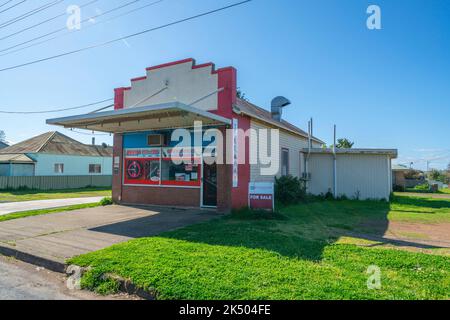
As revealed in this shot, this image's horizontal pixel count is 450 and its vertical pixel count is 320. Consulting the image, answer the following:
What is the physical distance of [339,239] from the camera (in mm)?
6844

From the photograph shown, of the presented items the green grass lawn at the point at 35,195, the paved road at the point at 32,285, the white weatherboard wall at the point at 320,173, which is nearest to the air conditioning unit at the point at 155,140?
the paved road at the point at 32,285

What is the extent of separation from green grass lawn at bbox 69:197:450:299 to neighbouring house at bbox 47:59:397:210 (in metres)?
4.00

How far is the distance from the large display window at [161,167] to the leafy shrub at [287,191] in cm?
432

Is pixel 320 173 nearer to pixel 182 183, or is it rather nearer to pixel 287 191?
pixel 287 191

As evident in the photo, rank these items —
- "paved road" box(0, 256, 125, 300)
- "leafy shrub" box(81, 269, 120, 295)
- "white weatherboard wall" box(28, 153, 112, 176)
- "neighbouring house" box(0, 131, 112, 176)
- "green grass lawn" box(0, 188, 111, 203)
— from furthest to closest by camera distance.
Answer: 1. "white weatherboard wall" box(28, 153, 112, 176)
2. "neighbouring house" box(0, 131, 112, 176)
3. "green grass lawn" box(0, 188, 111, 203)
4. "leafy shrub" box(81, 269, 120, 295)
5. "paved road" box(0, 256, 125, 300)

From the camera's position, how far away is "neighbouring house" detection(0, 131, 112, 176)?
85.8 feet

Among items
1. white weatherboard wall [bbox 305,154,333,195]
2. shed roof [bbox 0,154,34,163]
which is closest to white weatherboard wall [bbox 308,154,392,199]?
white weatherboard wall [bbox 305,154,333,195]

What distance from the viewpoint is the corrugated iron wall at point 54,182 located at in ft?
80.3

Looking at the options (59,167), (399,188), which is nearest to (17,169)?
(59,167)

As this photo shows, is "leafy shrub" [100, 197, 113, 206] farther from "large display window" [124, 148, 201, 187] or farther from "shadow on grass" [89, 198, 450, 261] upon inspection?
"shadow on grass" [89, 198, 450, 261]

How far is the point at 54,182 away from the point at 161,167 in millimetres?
19831

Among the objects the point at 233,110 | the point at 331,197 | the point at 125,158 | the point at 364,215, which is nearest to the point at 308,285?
the point at 233,110

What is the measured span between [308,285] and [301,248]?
6.19 ft

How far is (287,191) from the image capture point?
45.0 feet
